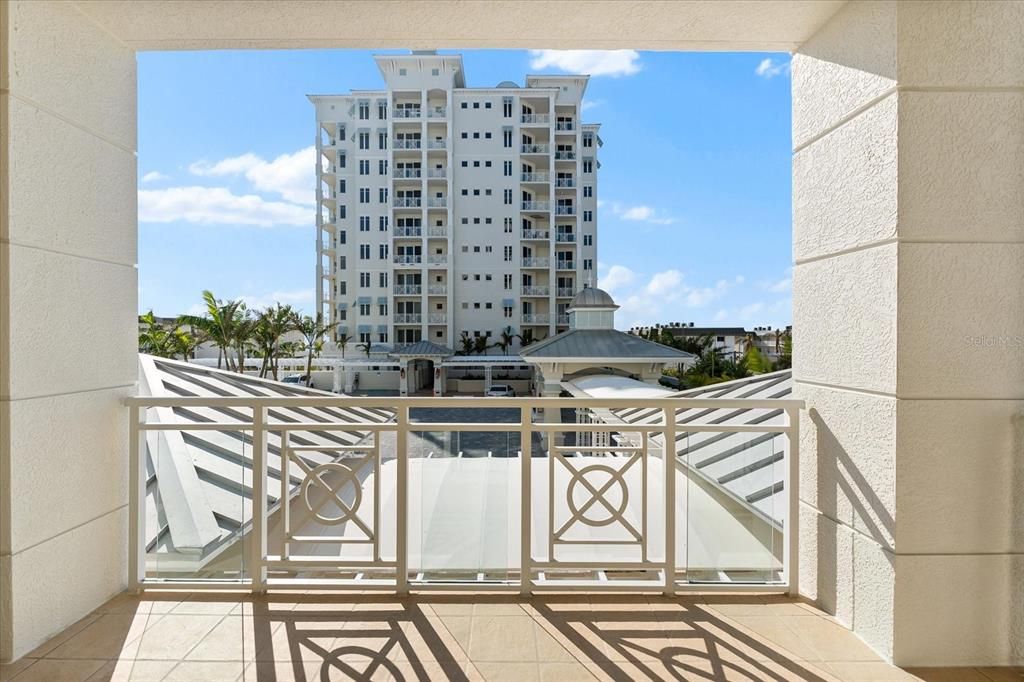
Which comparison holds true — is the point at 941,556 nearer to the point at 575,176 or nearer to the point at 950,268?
the point at 950,268

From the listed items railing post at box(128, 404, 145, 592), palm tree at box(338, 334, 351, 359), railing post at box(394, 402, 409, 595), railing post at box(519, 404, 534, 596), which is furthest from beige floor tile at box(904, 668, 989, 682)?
palm tree at box(338, 334, 351, 359)

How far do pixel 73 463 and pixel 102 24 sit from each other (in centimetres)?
215

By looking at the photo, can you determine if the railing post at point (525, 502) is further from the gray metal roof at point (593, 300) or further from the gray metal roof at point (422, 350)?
the gray metal roof at point (422, 350)

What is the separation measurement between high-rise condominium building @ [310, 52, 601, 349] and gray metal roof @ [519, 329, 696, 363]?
1394 centimetres

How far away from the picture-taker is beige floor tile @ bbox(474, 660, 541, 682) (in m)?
2.09

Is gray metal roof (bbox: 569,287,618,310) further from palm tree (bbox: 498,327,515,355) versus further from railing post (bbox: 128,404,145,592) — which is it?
railing post (bbox: 128,404,145,592)

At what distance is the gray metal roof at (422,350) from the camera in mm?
26598

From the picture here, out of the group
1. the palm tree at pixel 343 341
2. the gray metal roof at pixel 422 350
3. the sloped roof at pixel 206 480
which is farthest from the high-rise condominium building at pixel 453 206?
the sloped roof at pixel 206 480

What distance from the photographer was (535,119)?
1190 inches

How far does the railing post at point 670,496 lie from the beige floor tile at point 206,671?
6.62 feet

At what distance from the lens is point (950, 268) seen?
7.01 feet

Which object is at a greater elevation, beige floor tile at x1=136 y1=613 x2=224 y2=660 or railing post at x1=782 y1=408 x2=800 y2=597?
railing post at x1=782 y1=408 x2=800 y2=597

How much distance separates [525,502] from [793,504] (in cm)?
141

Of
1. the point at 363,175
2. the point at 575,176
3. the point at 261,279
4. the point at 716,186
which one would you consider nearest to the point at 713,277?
the point at 716,186
